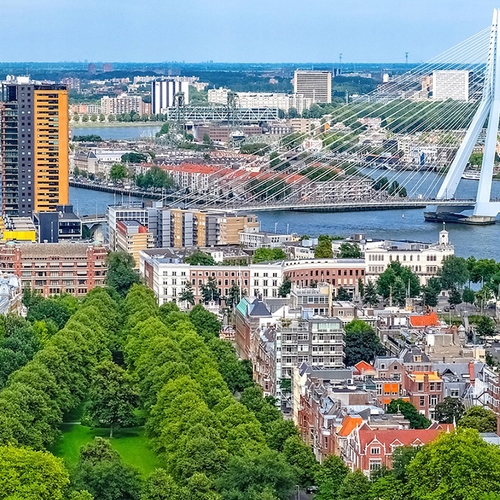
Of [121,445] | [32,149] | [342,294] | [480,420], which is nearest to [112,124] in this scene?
[32,149]

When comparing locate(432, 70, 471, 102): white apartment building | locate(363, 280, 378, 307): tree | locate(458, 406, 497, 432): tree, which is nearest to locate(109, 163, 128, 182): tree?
locate(432, 70, 471, 102): white apartment building

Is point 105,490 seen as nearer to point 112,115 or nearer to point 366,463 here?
point 366,463

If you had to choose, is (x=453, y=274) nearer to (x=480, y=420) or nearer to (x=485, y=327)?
(x=485, y=327)

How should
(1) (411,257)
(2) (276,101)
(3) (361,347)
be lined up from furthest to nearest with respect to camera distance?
(2) (276,101), (1) (411,257), (3) (361,347)

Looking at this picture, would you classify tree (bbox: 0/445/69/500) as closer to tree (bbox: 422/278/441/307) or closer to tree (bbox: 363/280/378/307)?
tree (bbox: 363/280/378/307)

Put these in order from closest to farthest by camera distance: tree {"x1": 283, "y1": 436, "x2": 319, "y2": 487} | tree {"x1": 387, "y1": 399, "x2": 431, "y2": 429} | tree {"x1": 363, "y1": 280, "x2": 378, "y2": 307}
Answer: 1. tree {"x1": 283, "y1": 436, "x2": 319, "y2": 487}
2. tree {"x1": 387, "y1": 399, "x2": 431, "y2": 429}
3. tree {"x1": 363, "y1": 280, "x2": 378, "y2": 307}

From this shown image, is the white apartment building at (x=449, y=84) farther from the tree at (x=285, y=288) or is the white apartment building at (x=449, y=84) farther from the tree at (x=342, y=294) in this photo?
the tree at (x=285, y=288)

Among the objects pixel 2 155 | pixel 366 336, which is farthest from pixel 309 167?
pixel 366 336
